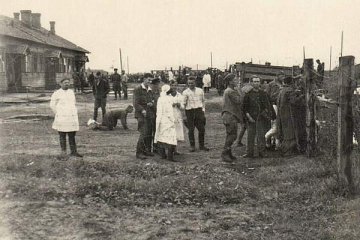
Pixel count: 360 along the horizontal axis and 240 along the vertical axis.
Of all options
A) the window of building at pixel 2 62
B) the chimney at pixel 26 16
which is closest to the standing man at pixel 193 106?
the window of building at pixel 2 62

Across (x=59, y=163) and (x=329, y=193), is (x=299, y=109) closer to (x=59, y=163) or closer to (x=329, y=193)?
(x=329, y=193)

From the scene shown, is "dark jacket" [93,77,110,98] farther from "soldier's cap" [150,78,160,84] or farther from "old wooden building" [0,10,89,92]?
"old wooden building" [0,10,89,92]

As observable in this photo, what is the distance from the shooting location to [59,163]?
330 inches

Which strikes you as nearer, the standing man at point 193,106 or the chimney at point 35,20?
the standing man at point 193,106

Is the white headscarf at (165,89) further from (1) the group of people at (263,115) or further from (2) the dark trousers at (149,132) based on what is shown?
(1) the group of people at (263,115)

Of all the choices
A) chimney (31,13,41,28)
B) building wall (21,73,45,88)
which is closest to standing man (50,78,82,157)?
building wall (21,73,45,88)

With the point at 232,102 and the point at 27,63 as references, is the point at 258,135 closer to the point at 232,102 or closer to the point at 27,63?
the point at 232,102

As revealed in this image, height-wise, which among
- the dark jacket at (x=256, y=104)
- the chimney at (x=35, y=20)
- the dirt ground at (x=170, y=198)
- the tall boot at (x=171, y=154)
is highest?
the chimney at (x=35, y=20)

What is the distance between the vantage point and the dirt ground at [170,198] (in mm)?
5461

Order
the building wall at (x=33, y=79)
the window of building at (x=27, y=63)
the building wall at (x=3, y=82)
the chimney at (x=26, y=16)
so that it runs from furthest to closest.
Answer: the chimney at (x=26, y=16) → the window of building at (x=27, y=63) → the building wall at (x=33, y=79) → the building wall at (x=3, y=82)

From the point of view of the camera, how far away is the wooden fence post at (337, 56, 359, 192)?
6555 mm

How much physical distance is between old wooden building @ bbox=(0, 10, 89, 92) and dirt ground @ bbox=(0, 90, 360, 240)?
20694 mm

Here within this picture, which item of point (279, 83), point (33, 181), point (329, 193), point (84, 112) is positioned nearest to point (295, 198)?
point (329, 193)

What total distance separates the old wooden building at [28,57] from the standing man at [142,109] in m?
21.1
